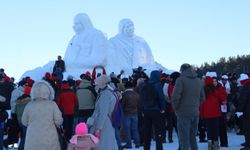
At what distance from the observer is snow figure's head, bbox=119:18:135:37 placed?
101ft

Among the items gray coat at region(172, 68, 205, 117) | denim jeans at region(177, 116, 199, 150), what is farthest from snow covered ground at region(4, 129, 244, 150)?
gray coat at region(172, 68, 205, 117)

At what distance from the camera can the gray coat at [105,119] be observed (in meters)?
8.94

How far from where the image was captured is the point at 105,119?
29.5 ft

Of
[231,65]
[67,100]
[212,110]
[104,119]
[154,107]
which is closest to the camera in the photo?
[104,119]

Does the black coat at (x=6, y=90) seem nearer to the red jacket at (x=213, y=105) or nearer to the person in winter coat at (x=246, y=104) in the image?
the red jacket at (x=213, y=105)

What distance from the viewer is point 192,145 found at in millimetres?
10523

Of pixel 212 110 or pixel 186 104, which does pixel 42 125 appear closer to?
pixel 186 104

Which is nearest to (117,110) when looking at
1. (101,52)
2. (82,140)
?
(82,140)

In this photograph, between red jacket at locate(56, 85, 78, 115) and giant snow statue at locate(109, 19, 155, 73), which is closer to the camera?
red jacket at locate(56, 85, 78, 115)

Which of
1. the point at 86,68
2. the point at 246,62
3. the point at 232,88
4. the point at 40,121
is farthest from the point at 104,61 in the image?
the point at 246,62

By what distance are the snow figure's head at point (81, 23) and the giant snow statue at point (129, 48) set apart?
2.21 meters

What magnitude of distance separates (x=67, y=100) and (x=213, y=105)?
3.64 metres

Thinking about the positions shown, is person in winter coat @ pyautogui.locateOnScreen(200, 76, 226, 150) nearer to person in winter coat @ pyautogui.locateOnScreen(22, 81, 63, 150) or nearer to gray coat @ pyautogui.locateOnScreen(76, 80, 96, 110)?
gray coat @ pyautogui.locateOnScreen(76, 80, 96, 110)

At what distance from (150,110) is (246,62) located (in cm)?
5400
